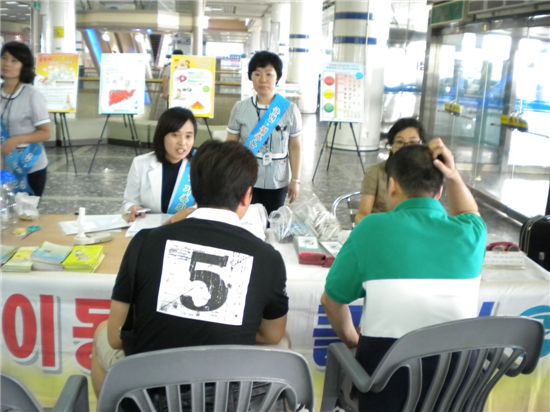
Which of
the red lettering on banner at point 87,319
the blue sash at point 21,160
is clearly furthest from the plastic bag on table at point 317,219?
the blue sash at point 21,160

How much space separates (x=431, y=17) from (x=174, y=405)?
865 cm

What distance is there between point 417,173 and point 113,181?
5.47m

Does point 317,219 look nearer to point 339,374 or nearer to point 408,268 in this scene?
point 339,374

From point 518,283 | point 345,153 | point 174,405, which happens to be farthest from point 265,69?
point 345,153

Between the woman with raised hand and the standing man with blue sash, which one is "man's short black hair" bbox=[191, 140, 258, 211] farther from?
the standing man with blue sash

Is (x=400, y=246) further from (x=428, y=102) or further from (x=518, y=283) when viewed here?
(x=428, y=102)

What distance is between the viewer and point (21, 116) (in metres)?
3.35

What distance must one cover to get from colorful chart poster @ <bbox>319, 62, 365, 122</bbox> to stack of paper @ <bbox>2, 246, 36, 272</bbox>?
A: 6060 millimetres

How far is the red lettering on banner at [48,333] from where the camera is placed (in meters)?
2.12

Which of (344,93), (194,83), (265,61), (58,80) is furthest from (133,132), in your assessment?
(265,61)

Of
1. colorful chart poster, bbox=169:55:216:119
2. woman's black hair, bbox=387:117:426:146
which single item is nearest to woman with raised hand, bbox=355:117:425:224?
woman's black hair, bbox=387:117:426:146

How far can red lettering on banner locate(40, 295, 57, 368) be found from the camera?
2.12 metres

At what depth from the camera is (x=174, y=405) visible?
48.6 inches

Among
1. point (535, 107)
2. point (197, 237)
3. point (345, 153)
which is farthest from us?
point (345, 153)
